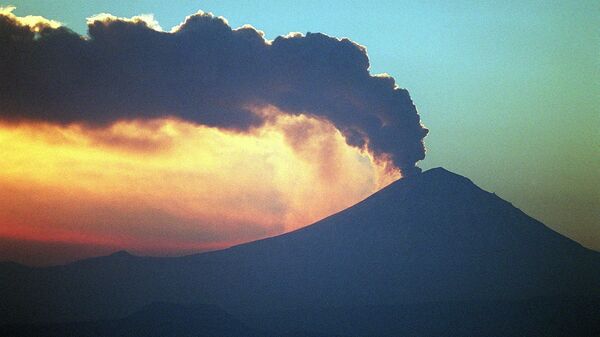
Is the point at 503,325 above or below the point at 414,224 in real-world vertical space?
below

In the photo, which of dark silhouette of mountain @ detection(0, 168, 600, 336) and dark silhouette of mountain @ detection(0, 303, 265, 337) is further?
dark silhouette of mountain @ detection(0, 303, 265, 337)

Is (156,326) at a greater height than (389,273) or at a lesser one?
lesser

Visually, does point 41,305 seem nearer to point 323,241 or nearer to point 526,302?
point 323,241

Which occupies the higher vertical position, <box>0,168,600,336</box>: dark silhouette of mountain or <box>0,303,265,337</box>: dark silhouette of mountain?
<box>0,168,600,336</box>: dark silhouette of mountain

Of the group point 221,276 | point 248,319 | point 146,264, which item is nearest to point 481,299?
point 248,319

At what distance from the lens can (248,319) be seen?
9775 centimetres

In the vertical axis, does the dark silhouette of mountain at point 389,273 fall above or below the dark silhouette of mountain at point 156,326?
above

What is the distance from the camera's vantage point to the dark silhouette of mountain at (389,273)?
91438 mm

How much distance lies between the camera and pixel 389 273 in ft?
329

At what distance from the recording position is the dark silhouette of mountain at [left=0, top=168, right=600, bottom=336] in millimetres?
91438

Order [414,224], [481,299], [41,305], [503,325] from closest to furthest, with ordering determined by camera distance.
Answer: [503,325] < [481,299] < [414,224] < [41,305]

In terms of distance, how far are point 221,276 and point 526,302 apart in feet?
178

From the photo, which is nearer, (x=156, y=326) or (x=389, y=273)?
(x=156, y=326)

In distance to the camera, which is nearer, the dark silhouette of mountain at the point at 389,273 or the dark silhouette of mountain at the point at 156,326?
the dark silhouette of mountain at the point at 389,273
